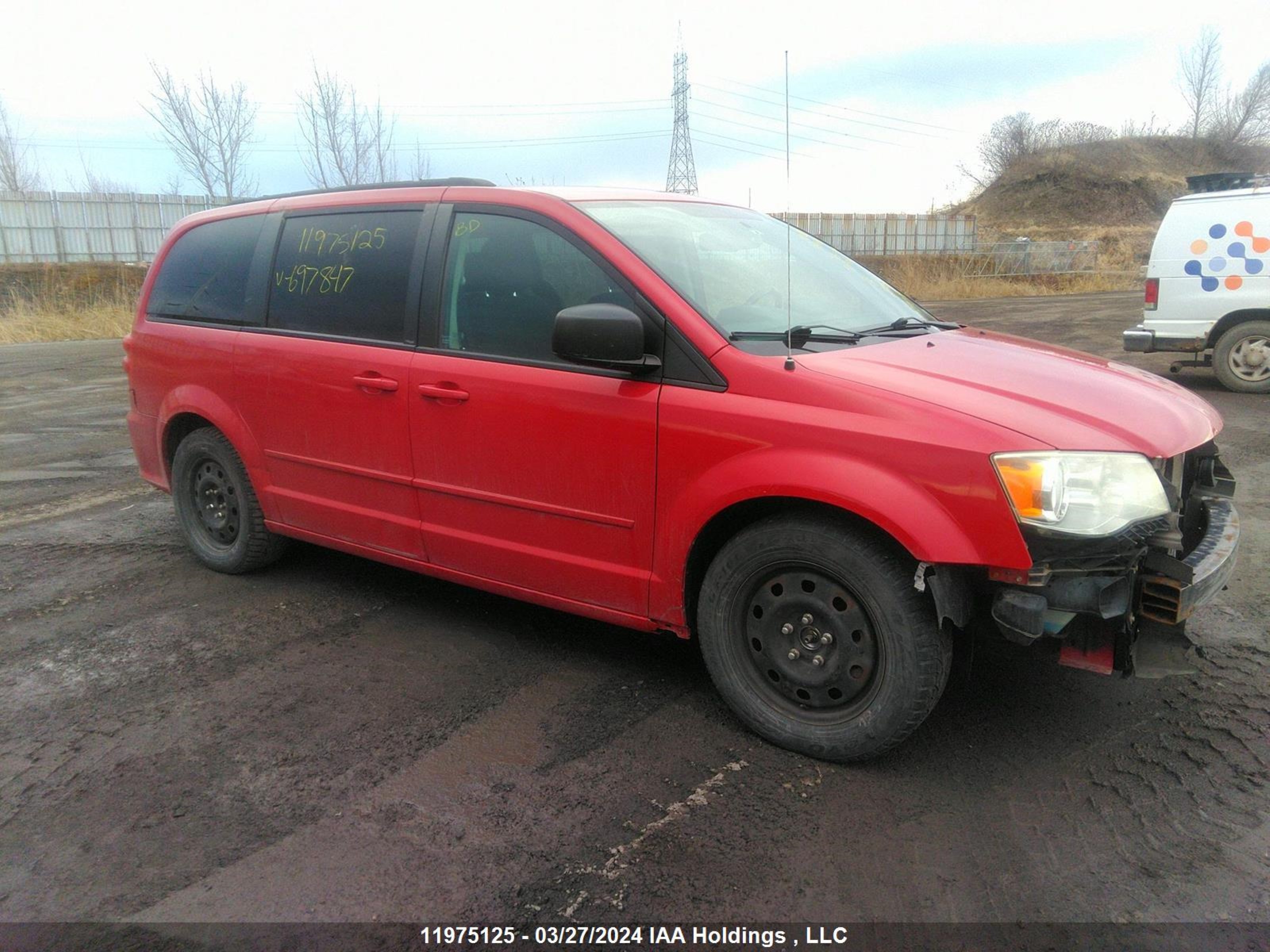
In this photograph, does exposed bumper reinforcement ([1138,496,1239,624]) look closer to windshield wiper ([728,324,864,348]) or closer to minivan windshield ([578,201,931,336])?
windshield wiper ([728,324,864,348])

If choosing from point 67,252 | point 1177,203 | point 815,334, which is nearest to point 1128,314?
point 1177,203

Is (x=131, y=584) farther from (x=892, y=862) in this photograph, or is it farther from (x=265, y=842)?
(x=892, y=862)

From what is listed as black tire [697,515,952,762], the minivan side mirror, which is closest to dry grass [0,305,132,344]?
the minivan side mirror

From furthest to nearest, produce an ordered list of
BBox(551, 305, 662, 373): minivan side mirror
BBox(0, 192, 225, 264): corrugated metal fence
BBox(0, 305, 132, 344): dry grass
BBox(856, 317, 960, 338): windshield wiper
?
BBox(0, 192, 225, 264): corrugated metal fence, BBox(0, 305, 132, 344): dry grass, BBox(856, 317, 960, 338): windshield wiper, BBox(551, 305, 662, 373): minivan side mirror

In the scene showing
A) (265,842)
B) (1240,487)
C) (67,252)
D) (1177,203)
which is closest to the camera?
(265,842)

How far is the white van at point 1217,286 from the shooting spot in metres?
9.74

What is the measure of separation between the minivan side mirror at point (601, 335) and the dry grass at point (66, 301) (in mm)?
21219

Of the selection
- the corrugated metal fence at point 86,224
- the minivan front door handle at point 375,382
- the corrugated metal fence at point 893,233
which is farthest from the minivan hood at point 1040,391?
the corrugated metal fence at point 893,233

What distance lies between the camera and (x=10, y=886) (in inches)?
98.7

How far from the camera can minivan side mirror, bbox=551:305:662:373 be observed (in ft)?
10.3

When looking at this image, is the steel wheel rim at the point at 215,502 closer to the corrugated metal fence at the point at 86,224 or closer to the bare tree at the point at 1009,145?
the corrugated metal fence at the point at 86,224

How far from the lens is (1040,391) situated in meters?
3.07

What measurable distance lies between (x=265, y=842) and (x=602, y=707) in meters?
1.21

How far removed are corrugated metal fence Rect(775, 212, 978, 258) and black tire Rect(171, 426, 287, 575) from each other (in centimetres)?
4079
